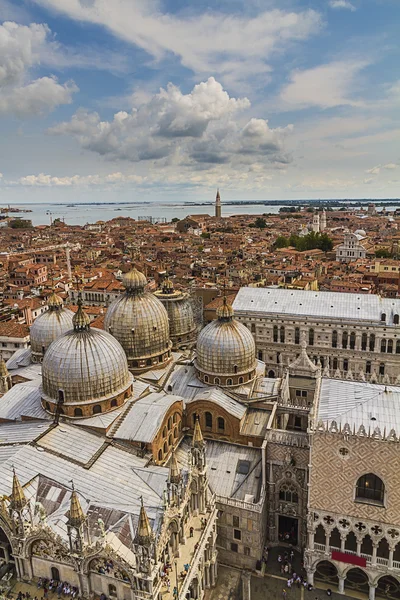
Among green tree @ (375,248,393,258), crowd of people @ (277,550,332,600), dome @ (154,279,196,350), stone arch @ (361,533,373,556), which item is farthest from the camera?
green tree @ (375,248,393,258)

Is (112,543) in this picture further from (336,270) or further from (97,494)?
(336,270)

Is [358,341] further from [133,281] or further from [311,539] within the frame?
[133,281]

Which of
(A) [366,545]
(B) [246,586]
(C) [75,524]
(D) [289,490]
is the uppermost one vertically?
(C) [75,524]

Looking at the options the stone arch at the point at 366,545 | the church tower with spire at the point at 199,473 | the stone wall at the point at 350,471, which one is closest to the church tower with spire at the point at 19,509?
the church tower with spire at the point at 199,473

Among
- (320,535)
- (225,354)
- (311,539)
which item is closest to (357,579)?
(320,535)

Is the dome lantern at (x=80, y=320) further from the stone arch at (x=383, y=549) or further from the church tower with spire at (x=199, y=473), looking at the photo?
the stone arch at (x=383, y=549)

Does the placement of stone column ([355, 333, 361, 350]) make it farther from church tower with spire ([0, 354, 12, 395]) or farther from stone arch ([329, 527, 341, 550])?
church tower with spire ([0, 354, 12, 395])

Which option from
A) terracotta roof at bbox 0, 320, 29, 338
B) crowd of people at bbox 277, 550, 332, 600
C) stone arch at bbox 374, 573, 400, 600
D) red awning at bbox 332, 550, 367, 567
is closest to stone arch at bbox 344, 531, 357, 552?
red awning at bbox 332, 550, 367, 567
